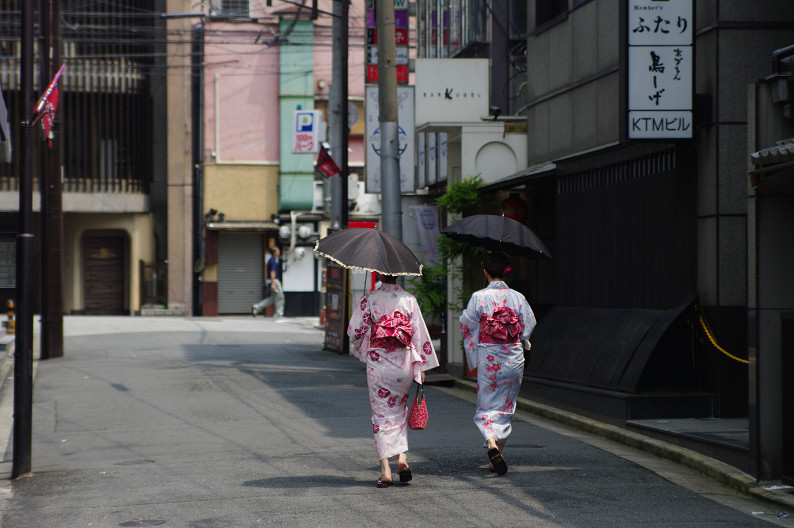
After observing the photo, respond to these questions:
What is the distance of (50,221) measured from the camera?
20.1 metres

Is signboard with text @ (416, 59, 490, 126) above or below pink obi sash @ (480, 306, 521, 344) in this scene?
above

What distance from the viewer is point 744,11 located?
11.3m

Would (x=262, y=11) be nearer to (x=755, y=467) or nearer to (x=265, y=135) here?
(x=265, y=135)

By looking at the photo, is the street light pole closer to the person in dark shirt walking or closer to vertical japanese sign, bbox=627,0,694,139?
vertical japanese sign, bbox=627,0,694,139

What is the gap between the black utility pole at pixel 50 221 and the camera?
19.8 meters

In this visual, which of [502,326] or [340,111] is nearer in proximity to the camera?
[502,326]

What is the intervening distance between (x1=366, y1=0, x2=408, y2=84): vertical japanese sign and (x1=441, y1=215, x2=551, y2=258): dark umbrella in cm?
987

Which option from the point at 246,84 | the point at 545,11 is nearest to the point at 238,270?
the point at 246,84

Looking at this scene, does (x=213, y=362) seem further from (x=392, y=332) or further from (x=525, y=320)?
(x=392, y=332)

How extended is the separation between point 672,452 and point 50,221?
14.1 metres

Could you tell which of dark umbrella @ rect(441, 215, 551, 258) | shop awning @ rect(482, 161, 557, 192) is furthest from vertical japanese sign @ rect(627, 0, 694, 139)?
shop awning @ rect(482, 161, 557, 192)

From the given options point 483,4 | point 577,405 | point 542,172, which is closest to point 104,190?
point 483,4

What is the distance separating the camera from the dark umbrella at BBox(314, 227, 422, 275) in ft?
27.7

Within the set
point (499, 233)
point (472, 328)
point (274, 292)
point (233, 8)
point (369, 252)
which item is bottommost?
point (274, 292)
